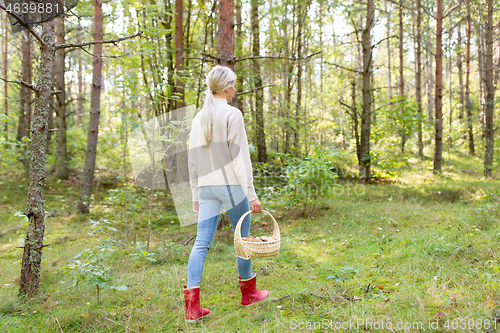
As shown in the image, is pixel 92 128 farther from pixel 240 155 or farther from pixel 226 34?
pixel 240 155

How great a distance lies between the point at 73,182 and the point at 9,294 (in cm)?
804

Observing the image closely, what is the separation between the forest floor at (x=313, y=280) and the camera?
6.95 ft

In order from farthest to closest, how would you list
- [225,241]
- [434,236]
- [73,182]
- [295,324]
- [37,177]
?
[73,182] → [225,241] → [434,236] → [37,177] → [295,324]

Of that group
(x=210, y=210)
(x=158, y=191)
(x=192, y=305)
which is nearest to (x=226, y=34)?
(x=210, y=210)

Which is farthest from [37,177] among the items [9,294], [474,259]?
[474,259]

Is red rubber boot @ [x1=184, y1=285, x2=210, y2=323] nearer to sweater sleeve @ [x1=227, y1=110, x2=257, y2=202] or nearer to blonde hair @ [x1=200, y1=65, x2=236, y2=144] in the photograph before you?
sweater sleeve @ [x1=227, y1=110, x2=257, y2=202]

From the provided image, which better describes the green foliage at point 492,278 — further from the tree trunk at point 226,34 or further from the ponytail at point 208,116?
the tree trunk at point 226,34

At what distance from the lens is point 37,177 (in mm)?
2854

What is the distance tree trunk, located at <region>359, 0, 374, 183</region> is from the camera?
8406mm

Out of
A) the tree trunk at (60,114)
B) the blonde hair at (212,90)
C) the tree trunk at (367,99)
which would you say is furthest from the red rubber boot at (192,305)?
the tree trunk at (60,114)

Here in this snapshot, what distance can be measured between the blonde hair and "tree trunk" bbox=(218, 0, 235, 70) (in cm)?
233

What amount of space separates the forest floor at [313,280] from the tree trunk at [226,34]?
2.78m

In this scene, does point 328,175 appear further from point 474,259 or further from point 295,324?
point 295,324

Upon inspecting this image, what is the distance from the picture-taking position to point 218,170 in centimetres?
245
